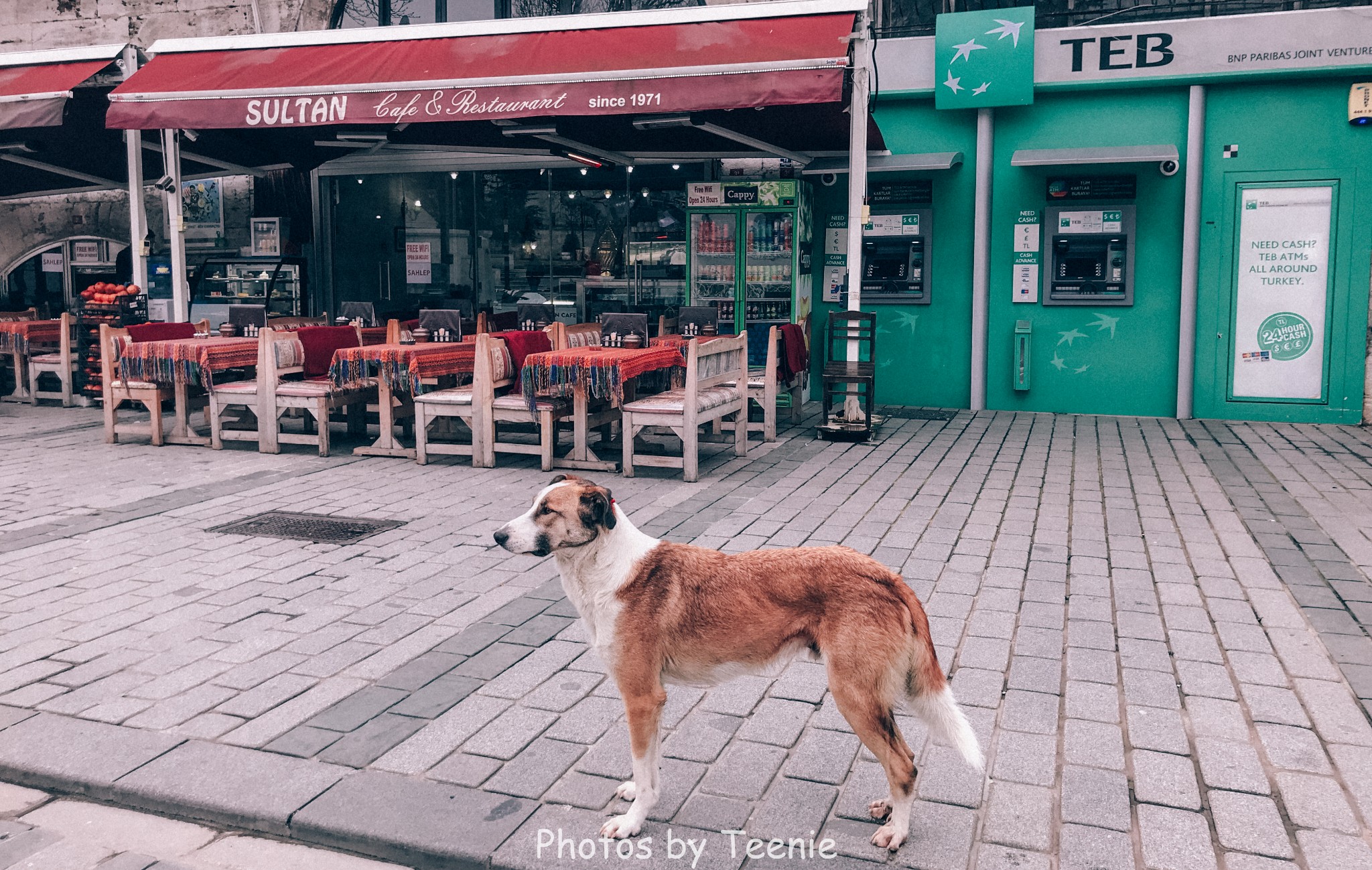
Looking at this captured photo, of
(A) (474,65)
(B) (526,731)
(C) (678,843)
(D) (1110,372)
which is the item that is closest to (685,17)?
(A) (474,65)

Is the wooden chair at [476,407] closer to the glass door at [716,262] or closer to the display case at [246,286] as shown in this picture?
the glass door at [716,262]

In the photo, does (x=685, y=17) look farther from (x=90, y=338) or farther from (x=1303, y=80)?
(x=90, y=338)

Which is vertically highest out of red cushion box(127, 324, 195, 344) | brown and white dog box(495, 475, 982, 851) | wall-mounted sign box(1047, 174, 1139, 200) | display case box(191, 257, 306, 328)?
wall-mounted sign box(1047, 174, 1139, 200)

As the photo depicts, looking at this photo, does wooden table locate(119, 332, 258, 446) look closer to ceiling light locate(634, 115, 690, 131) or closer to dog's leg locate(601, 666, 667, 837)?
ceiling light locate(634, 115, 690, 131)

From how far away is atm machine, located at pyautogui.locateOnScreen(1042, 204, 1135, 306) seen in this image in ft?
38.3

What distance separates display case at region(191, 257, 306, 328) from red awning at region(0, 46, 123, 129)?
3.22 metres

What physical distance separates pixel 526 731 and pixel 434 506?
374 centimetres

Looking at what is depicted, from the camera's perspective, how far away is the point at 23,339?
12.9 meters

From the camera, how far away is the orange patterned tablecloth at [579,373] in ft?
26.9

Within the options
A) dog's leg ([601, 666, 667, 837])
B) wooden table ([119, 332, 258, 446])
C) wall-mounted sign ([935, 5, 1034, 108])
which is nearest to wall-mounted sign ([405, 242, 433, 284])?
wooden table ([119, 332, 258, 446])

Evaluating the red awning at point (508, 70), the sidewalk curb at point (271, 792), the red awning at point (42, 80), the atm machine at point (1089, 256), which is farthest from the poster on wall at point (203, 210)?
→ the sidewalk curb at point (271, 792)

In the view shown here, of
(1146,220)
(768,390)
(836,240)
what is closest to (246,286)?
(836,240)

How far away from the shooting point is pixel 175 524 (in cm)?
663

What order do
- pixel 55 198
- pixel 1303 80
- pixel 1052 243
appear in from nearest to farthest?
pixel 1303 80, pixel 1052 243, pixel 55 198
